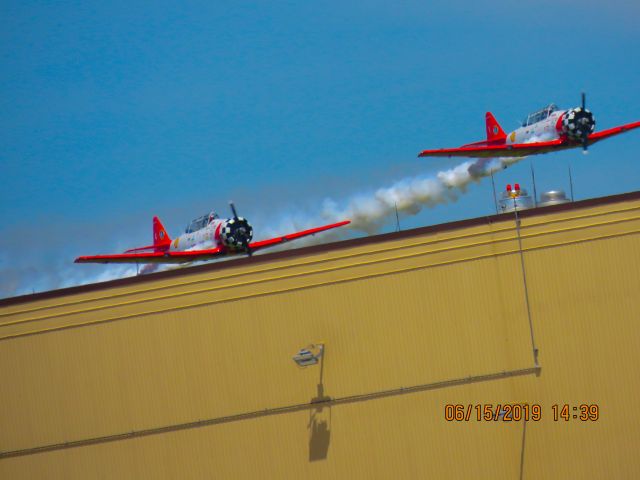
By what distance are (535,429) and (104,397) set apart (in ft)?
30.0

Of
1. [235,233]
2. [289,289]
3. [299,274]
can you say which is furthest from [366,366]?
[235,233]

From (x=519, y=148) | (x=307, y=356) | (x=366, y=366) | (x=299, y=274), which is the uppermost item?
(x=519, y=148)

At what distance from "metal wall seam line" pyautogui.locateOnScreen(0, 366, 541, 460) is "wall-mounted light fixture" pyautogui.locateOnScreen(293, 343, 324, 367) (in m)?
1.02

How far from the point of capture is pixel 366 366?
788 inches

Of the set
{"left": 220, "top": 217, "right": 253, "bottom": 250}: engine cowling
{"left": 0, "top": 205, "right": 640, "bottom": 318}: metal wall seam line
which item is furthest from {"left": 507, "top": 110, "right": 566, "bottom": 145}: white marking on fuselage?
{"left": 0, "top": 205, "right": 640, "bottom": 318}: metal wall seam line

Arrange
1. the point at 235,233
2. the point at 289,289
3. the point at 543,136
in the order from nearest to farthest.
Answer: the point at 289,289 < the point at 235,233 < the point at 543,136

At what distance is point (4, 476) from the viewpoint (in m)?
21.1

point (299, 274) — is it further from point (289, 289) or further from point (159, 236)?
point (159, 236)

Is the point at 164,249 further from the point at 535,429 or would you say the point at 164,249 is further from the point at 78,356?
the point at 535,429

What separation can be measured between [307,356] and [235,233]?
58.7 ft

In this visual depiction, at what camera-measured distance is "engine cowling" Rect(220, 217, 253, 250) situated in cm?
3675

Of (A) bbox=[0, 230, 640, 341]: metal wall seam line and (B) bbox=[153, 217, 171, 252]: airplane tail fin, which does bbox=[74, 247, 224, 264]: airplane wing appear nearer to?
(B) bbox=[153, 217, 171, 252]: airplane tail fin

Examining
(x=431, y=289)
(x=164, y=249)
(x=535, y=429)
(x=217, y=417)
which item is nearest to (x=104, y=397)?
(x=217, y=417)

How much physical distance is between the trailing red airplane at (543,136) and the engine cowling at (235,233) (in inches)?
313
